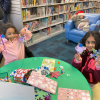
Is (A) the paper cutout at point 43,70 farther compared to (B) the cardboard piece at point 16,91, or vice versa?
(A) the paper cutout at point 43,70

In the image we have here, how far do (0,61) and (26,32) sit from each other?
96 centimetres

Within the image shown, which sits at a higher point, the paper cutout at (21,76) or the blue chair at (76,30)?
the blue chair at (76,30)

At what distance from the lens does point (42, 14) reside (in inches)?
134

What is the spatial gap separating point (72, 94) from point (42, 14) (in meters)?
3.00

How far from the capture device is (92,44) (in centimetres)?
122

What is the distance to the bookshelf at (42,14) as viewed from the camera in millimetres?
2847

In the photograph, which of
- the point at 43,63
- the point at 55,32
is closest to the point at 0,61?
the point at 43,63

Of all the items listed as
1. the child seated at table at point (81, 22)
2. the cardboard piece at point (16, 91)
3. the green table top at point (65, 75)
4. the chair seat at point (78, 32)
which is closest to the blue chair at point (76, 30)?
the chair seat at point (78, 32)

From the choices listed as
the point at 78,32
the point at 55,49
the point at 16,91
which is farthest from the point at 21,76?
the point at 78,32

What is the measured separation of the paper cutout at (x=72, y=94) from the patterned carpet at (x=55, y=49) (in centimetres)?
158

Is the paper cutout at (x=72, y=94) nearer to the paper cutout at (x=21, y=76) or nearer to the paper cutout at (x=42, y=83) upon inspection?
the paper cutout at (x=42, y=83)

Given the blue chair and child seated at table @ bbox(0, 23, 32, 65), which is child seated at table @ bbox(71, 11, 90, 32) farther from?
child seated at table @ bbox(0, 23, 32, 65)

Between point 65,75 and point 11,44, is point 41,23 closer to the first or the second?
point 11,44

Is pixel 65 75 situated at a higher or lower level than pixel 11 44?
lower
